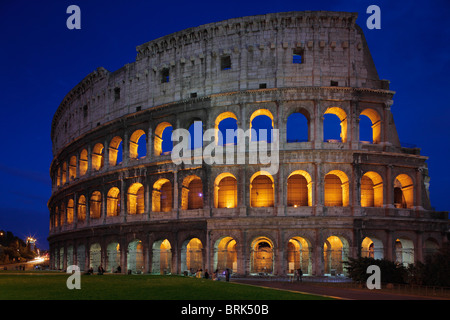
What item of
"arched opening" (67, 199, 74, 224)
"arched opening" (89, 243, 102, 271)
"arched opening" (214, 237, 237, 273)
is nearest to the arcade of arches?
"arched opening" (214, 237, 237, 273)

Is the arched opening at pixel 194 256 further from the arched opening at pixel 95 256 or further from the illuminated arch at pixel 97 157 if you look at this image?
the illuminated arch at pixel 97 157

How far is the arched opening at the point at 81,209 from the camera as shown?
4238 cm

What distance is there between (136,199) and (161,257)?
A: 5348 mm

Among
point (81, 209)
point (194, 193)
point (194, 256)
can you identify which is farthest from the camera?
point (81, 209)

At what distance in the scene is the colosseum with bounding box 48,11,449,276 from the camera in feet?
102

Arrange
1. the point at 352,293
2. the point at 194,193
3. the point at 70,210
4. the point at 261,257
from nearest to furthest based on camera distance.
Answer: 1. the point at 352,293
2. the point at 261,257
3. the point at 194,193
4. the point at 70,210

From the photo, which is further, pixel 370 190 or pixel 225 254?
pixel 225 254

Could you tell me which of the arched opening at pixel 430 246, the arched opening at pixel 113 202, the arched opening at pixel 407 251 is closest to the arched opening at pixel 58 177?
the arched opening at pixel 113 202

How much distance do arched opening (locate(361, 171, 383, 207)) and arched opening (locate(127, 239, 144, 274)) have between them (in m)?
17.5

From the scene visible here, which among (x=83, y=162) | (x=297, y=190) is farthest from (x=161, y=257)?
(x=83, y=162)

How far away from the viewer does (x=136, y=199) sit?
3797 centimetres

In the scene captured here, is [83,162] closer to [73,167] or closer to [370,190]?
[73,167]

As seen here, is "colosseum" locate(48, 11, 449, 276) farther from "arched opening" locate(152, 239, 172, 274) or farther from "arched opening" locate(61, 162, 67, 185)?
"arched opening" locate(61, 162, 67, 185)
